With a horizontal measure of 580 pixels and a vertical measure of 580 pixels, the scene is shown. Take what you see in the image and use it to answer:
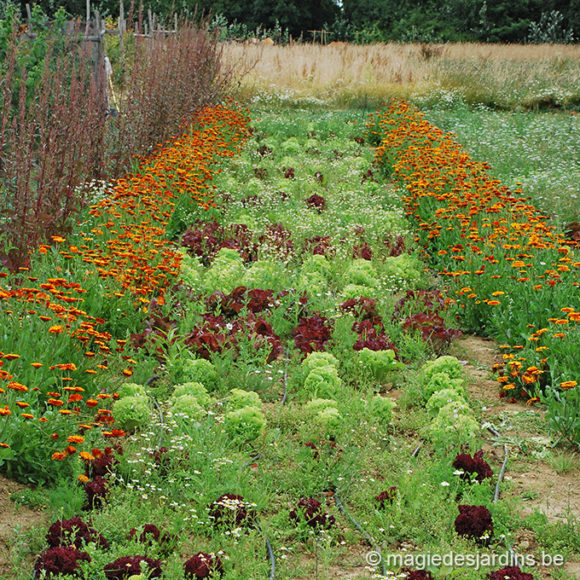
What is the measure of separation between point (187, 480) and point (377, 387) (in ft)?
5.39

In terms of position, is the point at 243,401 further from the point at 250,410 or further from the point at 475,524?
the point at 475,524

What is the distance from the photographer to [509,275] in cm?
561

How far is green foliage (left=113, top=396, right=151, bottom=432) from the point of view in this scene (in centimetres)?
405

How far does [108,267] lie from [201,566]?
2.77 metres

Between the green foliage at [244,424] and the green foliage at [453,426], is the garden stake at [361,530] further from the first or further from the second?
the green foliage at [453,426]

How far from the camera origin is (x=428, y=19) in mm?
42969

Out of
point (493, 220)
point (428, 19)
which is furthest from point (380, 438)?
point (428, 19)

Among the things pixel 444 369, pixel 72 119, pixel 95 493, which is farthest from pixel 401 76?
pixel 95 493

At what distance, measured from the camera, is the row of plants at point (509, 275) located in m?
4.49

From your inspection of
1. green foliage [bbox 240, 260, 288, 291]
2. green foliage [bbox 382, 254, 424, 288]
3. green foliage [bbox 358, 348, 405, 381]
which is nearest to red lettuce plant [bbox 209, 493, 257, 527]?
green foliage [bbox 358, 348, 405, 381]

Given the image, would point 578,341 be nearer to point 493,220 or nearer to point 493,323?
point 493,323

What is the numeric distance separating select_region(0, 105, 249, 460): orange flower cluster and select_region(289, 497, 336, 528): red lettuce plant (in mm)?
924

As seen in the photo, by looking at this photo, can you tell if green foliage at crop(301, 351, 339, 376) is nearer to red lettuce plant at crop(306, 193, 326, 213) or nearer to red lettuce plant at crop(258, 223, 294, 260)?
red lettuce plant at crop(258, 223, 294, 260)

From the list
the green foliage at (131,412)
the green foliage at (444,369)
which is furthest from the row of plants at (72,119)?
the green foliage at (444,369)
